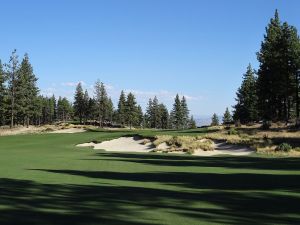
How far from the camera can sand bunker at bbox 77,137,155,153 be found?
40200mm

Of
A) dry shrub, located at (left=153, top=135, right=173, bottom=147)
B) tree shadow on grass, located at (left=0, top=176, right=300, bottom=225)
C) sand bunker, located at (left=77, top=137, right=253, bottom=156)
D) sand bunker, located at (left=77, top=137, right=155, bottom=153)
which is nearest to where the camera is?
tree shadow on grass, located at (left=0, top=176, right=300, bottom=225)

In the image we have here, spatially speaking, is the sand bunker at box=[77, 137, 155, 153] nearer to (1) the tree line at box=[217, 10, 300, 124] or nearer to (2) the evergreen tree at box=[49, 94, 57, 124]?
(1) the tree line at box=[217, 10, 300, 124]

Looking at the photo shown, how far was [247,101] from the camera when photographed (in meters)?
94.0

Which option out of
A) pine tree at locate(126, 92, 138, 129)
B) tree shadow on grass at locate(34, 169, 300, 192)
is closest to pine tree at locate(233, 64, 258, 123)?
pine tree at locate(126, 92, 138, 129)

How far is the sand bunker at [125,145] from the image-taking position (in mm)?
40200

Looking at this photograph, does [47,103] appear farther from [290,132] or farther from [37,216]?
[37,216]

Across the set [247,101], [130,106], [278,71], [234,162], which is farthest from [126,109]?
[234,162]

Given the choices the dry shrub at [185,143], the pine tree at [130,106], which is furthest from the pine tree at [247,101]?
the dry shrub at [185,143]

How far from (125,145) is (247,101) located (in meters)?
55.9

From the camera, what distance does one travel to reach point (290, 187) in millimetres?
13023

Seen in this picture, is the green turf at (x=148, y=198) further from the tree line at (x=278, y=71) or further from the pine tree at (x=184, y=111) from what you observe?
the pine tree at (x=184, y=111)

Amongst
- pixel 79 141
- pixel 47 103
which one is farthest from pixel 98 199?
pixel 47 103

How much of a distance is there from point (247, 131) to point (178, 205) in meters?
35.7

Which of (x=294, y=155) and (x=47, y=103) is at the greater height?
(x=47, y=103)
